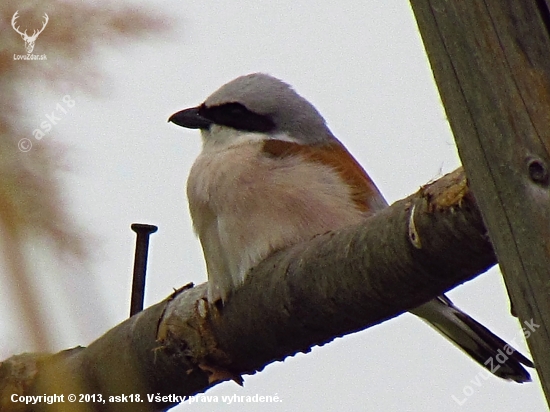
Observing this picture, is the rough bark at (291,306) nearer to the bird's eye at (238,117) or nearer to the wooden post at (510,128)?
the wooden post at (510,128)

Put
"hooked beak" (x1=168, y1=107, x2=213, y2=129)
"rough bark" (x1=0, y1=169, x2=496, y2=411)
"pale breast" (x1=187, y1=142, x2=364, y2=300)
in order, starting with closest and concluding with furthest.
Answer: "rough bark" (x1=0, y1=169, x2=496, y2=411) < "pale breast" (x1=187, y1=142, x2=364, y2=300) < "hooked beak" (x1=168, y1=107, x2=213, y2=129)

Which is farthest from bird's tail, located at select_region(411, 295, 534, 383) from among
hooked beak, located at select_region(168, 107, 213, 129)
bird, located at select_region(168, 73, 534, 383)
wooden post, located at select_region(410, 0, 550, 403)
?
wooden post, located at select_region(410, 0, 550, 403)

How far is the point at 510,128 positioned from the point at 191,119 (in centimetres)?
241

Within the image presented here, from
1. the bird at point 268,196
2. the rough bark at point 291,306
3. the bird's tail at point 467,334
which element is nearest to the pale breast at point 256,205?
the bird at point 268,196

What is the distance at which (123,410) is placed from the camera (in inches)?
107

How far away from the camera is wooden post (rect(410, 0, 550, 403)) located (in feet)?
4.54

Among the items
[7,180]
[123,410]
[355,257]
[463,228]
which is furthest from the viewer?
[123,410]

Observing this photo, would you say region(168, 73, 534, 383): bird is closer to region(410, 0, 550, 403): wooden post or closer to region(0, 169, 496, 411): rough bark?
region(0, 169, 496, 411): rough bark

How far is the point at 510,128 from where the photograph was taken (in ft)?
4.70

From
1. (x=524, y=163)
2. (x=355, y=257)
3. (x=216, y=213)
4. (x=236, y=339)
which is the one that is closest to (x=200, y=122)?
(x=216, y=213)

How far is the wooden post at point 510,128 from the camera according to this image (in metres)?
1.38

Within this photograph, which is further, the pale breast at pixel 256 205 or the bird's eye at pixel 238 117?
the bird's eye at pixel 238 117

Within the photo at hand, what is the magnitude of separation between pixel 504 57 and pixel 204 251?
1884 mm

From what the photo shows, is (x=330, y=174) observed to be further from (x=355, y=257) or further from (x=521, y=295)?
(x=521, y=295)
